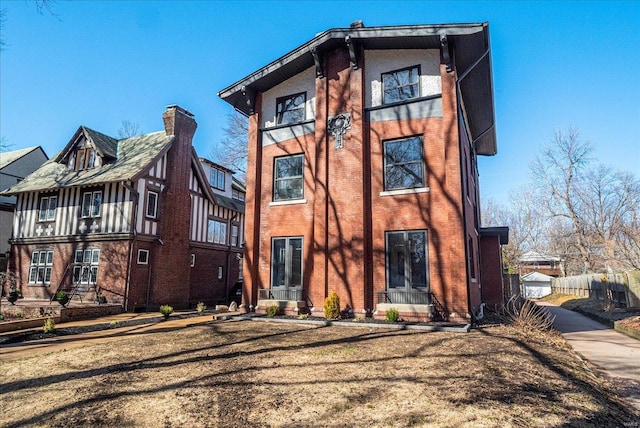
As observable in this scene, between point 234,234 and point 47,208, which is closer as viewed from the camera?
point 47,208

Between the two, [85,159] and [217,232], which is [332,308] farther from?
[85,159]

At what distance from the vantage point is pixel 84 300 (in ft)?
62.0

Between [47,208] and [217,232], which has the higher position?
[47,208]

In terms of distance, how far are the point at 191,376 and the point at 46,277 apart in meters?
19.0

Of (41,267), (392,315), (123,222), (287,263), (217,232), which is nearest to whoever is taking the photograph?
(392,315)

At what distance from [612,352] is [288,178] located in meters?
11.5

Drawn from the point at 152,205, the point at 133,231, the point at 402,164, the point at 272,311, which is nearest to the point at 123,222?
the point at 133,231

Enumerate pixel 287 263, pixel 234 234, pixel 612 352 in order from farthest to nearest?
pixel 234 234 < pixel 287 263 < pixel 612 352

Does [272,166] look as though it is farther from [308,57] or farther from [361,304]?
[361,304]

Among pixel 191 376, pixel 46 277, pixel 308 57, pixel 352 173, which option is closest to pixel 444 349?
pixel 191 376

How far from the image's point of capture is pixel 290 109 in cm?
1588

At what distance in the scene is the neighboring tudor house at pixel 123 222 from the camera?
19.1 m

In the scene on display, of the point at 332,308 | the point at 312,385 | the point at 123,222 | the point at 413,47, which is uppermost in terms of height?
the point at 413,47

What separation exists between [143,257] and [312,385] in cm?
1634
